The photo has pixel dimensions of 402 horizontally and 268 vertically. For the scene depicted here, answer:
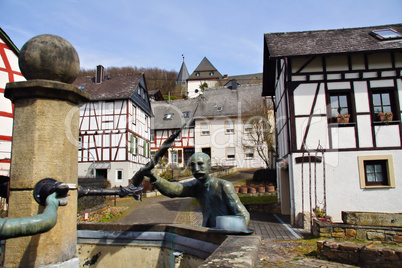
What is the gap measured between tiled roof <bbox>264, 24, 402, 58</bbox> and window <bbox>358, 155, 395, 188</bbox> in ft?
13.1

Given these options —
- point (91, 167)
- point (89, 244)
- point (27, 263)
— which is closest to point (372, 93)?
point (89, 244)

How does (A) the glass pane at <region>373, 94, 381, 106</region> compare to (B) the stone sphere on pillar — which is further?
(A) the glass pane at <region>373, 94, 381, 106</region>

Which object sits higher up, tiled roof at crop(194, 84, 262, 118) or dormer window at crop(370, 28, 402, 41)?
tiled roof at crop(194, 84, 262, 118)

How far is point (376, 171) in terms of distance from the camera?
457 inches

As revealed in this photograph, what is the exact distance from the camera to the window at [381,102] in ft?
39.4

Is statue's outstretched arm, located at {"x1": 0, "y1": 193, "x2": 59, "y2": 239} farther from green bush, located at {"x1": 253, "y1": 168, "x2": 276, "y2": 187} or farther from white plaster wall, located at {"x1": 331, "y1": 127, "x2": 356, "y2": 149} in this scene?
green bush, located at {"x1": 253, "y1": 168, "x2": 276, "y2": 187}

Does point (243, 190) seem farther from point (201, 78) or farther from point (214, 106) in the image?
point (201, 78)

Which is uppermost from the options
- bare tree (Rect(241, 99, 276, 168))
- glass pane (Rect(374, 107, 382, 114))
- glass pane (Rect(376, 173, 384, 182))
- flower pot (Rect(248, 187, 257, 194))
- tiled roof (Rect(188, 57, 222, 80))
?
tiled roof (Rect(188, 57, 222, 80))

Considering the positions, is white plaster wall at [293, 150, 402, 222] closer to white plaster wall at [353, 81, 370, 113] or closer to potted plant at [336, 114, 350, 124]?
potted plant at [336, 114, 350, 124]

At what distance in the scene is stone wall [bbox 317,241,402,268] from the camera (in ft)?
19.0

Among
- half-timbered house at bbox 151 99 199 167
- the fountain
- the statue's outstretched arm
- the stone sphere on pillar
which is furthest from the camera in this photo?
half-timbered house at bbox 151 99 199 167

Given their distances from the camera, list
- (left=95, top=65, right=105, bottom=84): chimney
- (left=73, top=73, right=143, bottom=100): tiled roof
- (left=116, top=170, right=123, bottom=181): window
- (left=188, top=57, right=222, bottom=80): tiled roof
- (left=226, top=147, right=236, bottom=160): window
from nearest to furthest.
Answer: (left=116, top=170, right=123, bottom=181): window → (left=73, top=73, right=143, bottom=100): tiled roof → (left=95, top=65, right=105, bottom=84): chimney → (left=226, top=147, right=236, bottom=160): window → (left=188, top=57, right=222, bottom=80): tiled roof

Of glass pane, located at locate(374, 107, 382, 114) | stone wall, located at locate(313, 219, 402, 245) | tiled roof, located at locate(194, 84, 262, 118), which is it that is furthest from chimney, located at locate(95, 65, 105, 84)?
stone wall, located at locate(313, 219, 402, 245)

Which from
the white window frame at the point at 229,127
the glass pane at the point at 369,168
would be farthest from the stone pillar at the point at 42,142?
the white window frame at the point at 229,127
